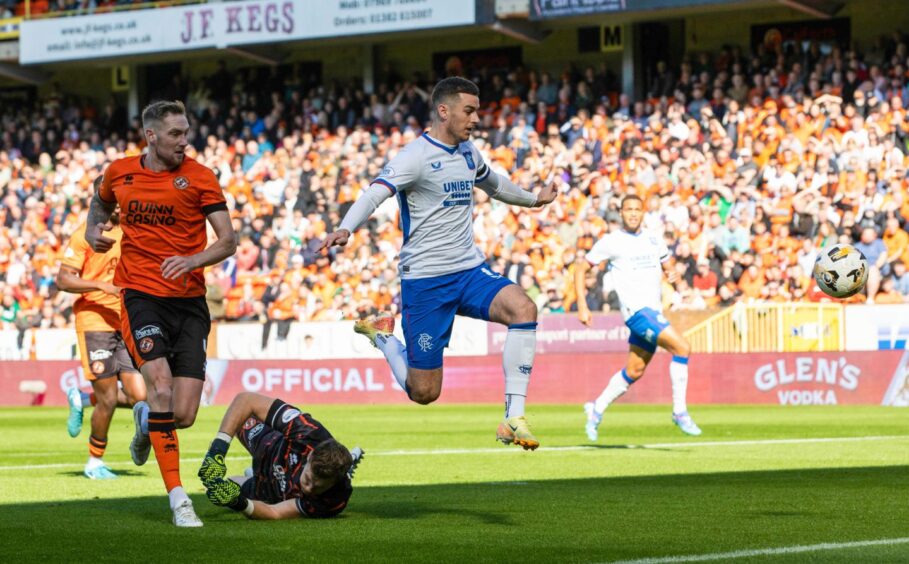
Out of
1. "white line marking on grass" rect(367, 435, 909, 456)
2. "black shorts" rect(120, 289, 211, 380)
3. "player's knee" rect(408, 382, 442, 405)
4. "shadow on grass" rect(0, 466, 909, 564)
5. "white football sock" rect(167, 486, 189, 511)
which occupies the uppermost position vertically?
"black shorts" rect(120, 289, 211, 380)

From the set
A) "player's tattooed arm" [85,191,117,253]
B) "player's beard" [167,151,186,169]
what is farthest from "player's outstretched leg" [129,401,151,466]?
"player's beard" [167,151,186,169]

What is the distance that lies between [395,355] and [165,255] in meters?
2.16

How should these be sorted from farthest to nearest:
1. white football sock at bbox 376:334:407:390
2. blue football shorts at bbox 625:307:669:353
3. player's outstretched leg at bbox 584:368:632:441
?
player's outstretched leg at bbox 584:368:632:441 → blue football shorts at bbox 625:307:669:353 → white football sock at bbox 376:334:407:390

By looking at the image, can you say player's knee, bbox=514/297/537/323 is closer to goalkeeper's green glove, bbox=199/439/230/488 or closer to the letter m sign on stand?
goalkeeper's green glove, bbox=199/439/230/488

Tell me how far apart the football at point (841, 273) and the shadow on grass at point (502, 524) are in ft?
8.25

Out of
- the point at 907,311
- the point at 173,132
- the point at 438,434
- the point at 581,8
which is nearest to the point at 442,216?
the point at 173,132

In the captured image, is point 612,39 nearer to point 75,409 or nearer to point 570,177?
point 570,177

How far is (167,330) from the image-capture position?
9.48 metres

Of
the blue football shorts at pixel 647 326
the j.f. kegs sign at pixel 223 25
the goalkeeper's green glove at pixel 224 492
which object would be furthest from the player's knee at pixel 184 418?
the j.f. kegs sign at pixel 223 25

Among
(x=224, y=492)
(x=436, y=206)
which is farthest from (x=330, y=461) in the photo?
(x=436, y=206)

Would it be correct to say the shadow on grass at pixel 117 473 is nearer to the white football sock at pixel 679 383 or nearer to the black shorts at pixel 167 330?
the black shorts at pixel 167 330

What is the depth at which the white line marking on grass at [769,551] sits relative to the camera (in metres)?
7.20

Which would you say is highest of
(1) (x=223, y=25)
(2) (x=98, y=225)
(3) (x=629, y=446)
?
(1) (x=223, y=25)

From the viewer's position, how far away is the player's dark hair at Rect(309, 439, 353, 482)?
8.85 m
